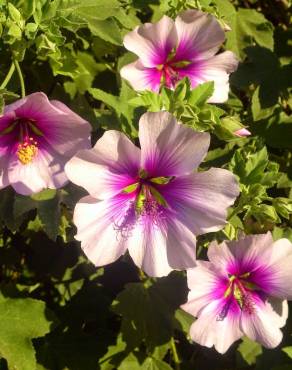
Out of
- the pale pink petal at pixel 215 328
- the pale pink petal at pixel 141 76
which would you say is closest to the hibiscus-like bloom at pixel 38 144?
the pale pink petal at pixel 141 76

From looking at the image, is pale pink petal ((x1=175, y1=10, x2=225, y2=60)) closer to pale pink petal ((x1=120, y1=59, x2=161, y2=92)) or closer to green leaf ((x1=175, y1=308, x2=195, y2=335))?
pale pink petal ((x1=120, y1=59, x2=161, y2=92))

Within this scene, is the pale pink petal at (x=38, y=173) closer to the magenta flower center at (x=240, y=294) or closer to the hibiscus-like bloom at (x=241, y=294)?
the hibiscus-like bloom at (x=241, y=294)

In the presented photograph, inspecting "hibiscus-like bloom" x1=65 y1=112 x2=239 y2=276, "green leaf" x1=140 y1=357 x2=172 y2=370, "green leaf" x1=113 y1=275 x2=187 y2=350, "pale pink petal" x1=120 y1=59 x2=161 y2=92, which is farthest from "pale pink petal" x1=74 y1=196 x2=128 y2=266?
"green leaf" x1=140 y1=357 x2=172 y2=370

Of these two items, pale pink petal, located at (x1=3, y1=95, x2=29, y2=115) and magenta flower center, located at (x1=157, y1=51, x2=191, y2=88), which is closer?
pale pink petal, located at (x1=3, y1=95, x2=29, y2=115)

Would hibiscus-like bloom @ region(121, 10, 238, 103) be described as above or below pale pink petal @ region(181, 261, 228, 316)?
above

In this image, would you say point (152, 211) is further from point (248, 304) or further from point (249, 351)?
point (249, 351)

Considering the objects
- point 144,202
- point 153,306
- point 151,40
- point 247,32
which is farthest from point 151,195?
point 247,32

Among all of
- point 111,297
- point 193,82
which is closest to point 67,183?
point 193,82

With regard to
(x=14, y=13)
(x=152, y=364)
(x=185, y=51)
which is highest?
(x=14, y=13)
